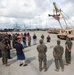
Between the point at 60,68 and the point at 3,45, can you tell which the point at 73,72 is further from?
the point at 3,45

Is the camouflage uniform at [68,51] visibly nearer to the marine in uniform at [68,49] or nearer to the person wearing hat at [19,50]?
the marine in uniform at [68,49]

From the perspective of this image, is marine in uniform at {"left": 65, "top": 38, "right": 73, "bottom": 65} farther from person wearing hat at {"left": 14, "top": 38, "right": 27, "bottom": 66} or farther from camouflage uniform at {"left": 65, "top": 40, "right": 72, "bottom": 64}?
person wearing hat at {"left": 14, "top": 38, "right": 27, "bottom": 66}

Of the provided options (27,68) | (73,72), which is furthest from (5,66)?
(73,72)

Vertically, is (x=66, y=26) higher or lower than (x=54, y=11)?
lower

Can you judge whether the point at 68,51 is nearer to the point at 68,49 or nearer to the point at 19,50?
the point at 68,49

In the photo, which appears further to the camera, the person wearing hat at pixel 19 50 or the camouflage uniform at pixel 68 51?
the camouflage uniform at pixel 68 51

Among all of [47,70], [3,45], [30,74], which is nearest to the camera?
[30,74]

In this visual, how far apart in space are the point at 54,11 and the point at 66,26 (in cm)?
597

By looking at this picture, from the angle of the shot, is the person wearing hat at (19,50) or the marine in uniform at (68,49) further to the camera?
the marine in uniform at (68,49)

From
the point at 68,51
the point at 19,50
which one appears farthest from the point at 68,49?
the point at 19,50

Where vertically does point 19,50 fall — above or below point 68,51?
above

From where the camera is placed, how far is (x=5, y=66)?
40.8ft

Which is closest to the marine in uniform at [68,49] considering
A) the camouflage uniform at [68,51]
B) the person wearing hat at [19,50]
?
the camouflage uniform at [68,51]

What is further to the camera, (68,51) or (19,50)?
(68,51)
